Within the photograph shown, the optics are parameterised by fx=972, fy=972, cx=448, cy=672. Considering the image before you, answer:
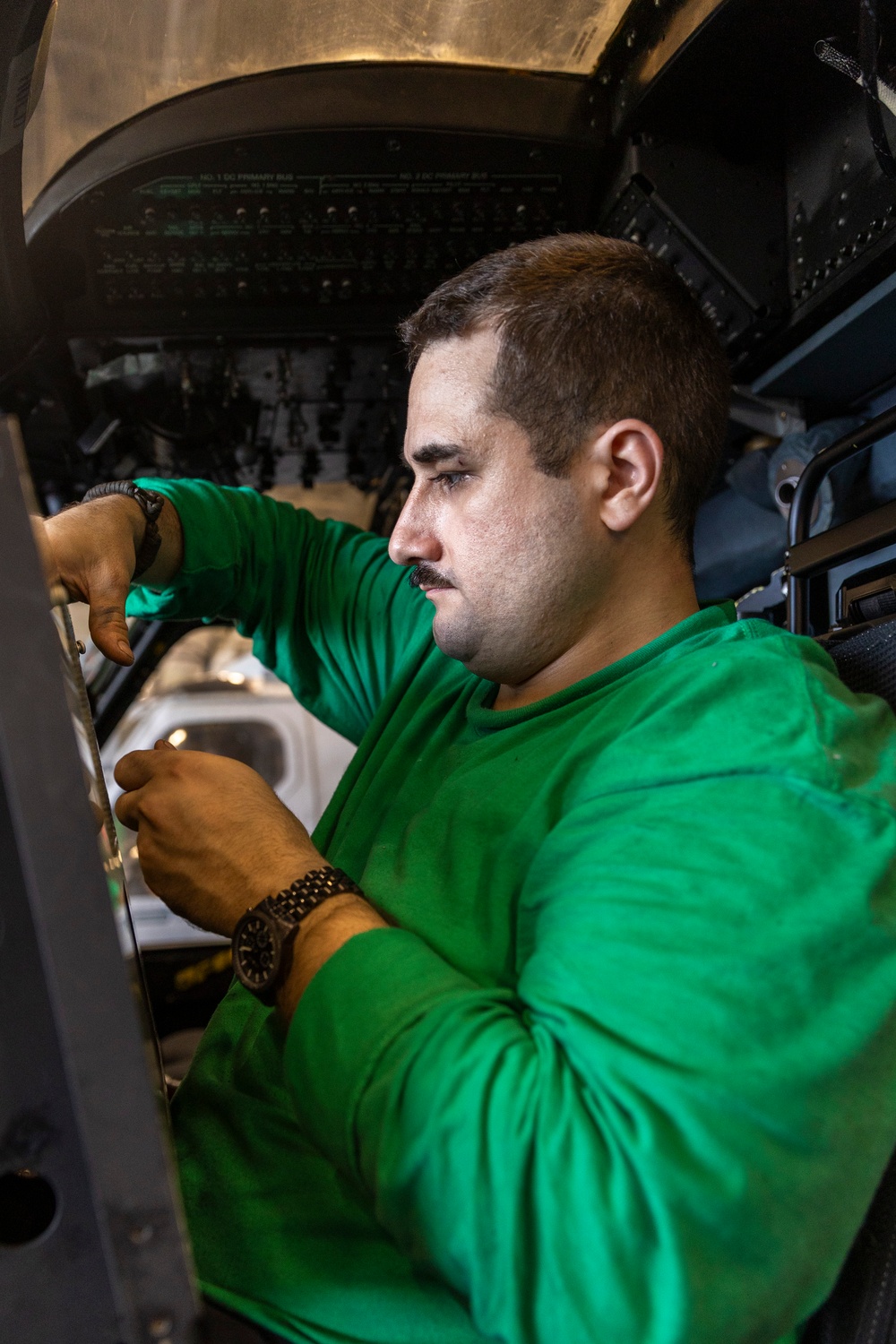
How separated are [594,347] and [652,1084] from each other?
3.13 ft

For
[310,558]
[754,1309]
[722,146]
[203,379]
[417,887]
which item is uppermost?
[722,146]

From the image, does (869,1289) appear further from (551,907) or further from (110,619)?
(110,619)

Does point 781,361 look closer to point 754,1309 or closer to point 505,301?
point 505,301

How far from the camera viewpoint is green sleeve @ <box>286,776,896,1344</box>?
2.34 feet

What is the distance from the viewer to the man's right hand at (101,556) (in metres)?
1.30

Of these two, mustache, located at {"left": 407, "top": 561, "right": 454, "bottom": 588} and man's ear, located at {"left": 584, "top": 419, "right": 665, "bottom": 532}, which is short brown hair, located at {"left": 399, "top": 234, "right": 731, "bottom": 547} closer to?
man's ear, located at {"left": 584, "top": 419, "right": 665, "bottom": 532}

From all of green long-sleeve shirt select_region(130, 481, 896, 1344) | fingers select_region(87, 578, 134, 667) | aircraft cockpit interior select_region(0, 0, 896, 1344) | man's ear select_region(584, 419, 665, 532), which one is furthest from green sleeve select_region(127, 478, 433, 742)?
green long-sleeve shirt select_region(130, 481, 896, 1344)

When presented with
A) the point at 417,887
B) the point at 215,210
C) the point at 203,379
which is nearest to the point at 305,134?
the point at 215,210

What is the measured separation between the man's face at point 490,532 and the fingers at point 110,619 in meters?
0.40

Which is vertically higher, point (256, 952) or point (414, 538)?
point (414, 538)

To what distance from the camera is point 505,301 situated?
1.34 metres

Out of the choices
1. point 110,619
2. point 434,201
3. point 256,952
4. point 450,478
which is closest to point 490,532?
point 450,478

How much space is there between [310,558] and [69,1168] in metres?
1.32

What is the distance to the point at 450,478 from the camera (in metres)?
1.34
